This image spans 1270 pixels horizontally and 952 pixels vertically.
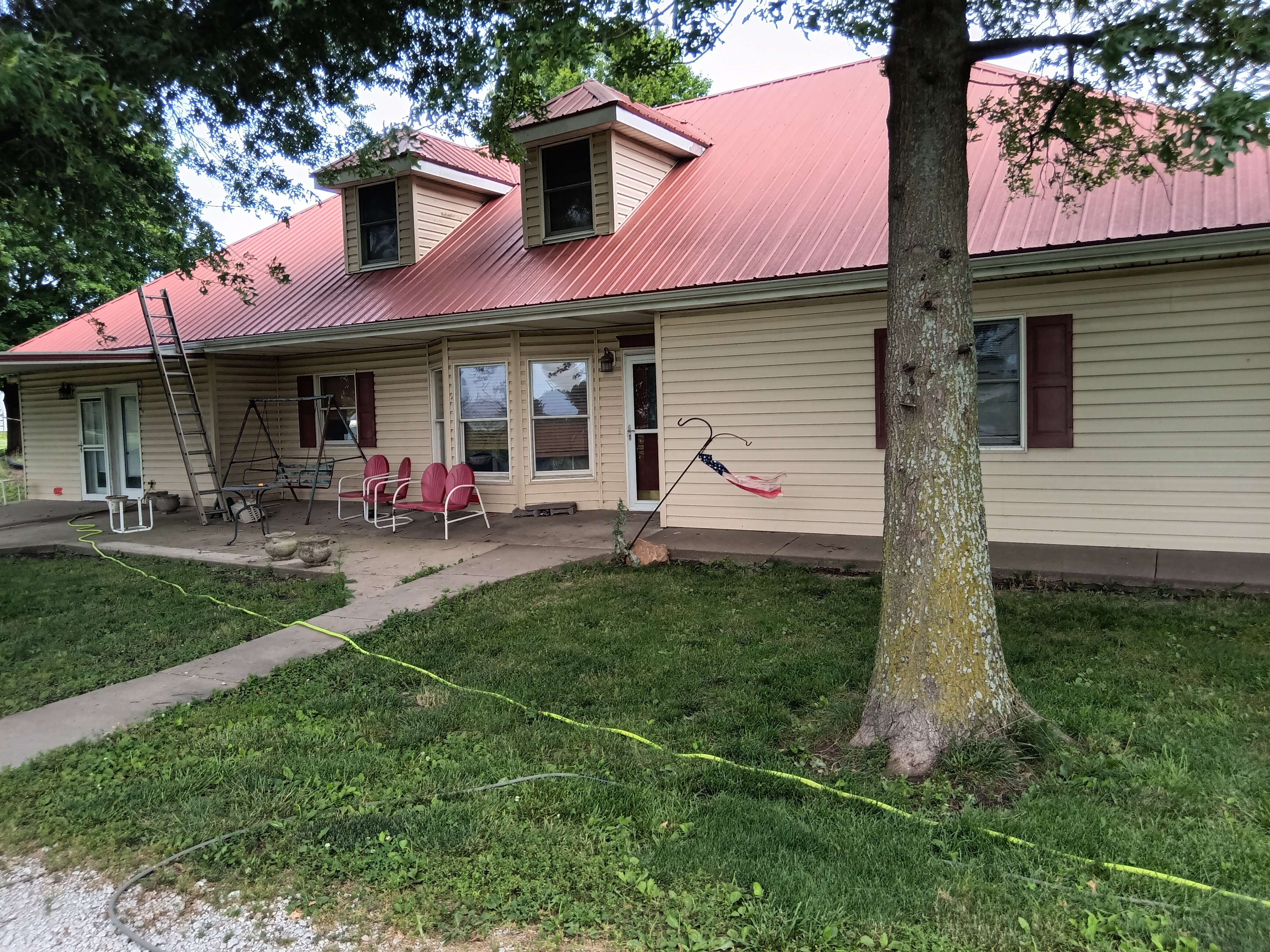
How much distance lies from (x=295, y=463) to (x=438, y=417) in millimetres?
3493

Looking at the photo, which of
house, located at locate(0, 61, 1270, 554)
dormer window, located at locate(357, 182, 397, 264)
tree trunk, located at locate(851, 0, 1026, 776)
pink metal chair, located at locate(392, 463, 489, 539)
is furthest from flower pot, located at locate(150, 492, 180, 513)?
tree trunk, located at locate(851, 0, 1026, 776)

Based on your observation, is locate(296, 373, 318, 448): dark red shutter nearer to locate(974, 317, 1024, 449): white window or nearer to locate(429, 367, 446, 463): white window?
locate(429, 367, 446, 463): white window

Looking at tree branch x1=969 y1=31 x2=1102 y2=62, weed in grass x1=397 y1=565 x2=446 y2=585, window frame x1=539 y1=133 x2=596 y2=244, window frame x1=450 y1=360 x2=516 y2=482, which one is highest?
window frame x1=539 y1=133 x2=596 y2=244

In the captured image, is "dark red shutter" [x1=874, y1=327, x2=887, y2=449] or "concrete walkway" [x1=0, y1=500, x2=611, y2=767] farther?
"dark red shutter" [x1=874, y1=327, x2=887, y2=449]

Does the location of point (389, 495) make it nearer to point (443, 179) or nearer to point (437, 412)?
point (437, 412)

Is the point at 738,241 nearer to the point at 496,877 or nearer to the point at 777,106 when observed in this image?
the point at 777,106

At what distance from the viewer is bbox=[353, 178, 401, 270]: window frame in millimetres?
13086

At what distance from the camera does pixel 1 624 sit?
21.5ft

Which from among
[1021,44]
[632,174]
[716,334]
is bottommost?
[716,334]

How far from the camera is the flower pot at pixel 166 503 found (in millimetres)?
13875

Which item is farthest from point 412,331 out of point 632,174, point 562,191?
point 632,174

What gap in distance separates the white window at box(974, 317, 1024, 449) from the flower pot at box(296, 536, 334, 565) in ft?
21.3

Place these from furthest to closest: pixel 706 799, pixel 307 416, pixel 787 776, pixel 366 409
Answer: pixel 307 416
pixel 366 409
pixel 787 776
pixel 706 799

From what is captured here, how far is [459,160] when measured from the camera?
45.0 feet
